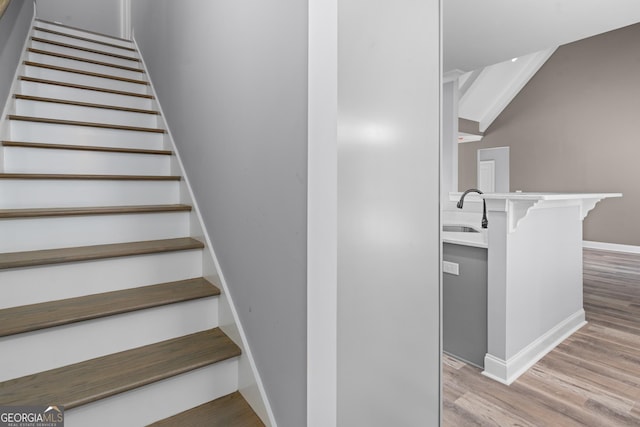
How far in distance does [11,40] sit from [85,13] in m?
2.92

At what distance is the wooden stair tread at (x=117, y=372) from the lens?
109cm

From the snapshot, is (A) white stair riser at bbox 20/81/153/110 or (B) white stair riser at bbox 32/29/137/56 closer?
(A) white stair riser at bbox 20/81/153/110

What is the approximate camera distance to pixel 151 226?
6.09 feet

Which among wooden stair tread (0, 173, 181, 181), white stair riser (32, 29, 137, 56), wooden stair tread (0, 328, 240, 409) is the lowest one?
wooden stair tread (0, 328, 240, 409)

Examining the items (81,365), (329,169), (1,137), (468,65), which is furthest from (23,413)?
(468,65)

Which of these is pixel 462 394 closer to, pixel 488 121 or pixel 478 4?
pixel 478 4

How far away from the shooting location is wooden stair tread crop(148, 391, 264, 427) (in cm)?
119

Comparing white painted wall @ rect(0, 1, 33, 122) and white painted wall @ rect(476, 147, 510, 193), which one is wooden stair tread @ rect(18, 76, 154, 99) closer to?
white painted wall @ rect(0, 1, 33, 122)

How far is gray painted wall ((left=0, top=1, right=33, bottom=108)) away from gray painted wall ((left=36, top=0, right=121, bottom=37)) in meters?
1.96

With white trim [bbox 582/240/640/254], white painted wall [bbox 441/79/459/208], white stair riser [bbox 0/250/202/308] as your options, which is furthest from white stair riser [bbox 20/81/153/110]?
white trim [bbox 582/240/640/254]

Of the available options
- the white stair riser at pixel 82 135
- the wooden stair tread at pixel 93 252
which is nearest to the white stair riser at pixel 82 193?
the wooden stair tread at pixel 93 252

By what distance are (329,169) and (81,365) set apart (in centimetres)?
116

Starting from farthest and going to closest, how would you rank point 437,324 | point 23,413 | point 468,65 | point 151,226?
1. point 468,65
2. point 151,226
3. point 437,324
4. point 23,413

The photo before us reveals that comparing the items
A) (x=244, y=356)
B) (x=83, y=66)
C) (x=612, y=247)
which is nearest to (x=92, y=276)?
(x=244, y=356)
